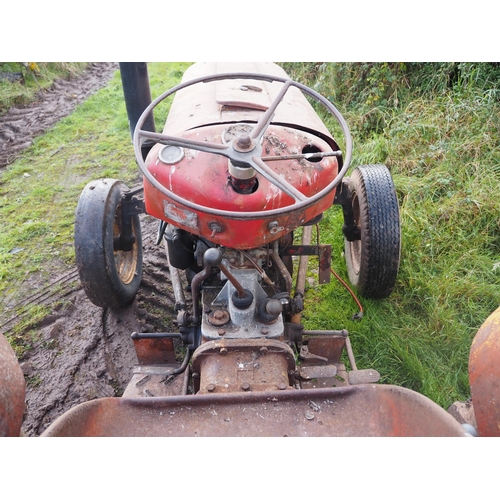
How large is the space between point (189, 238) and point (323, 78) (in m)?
3.41

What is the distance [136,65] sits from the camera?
9.08 ft

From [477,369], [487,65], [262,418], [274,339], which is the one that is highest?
[487,65]

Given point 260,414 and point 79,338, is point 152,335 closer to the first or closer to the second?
point 79,338

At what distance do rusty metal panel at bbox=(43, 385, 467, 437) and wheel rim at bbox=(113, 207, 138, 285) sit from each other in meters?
1.57

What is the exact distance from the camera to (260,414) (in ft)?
4.47

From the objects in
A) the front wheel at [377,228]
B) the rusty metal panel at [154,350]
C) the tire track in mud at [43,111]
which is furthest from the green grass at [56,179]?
the front wheel at [377,228]

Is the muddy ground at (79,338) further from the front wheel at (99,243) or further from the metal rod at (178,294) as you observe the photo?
the metal rod at (178,294)

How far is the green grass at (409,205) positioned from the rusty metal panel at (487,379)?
1.17 meters

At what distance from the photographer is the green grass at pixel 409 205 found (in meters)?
2.71

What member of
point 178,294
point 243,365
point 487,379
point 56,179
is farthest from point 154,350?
point 56,179

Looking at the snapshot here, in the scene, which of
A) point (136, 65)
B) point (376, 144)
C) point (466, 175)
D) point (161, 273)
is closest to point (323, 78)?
point (376, 144)

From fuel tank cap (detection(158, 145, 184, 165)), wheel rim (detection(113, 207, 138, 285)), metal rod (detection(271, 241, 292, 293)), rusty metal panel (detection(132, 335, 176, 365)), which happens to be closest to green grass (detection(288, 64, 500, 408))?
metal rod (detection(271, 241, 292, 293))

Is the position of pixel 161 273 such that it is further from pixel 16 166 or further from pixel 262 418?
pixel 16 166

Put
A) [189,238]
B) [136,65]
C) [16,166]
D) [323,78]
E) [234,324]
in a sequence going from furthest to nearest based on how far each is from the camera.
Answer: [323,78]
[16,166]
[136,65]
[189,238]
[234,324]
